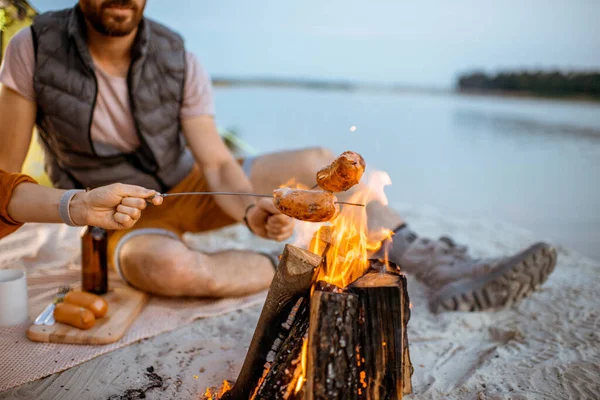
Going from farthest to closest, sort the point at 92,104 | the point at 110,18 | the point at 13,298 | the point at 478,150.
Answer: the point at 478,150 < the point at 92,104 < the point at 110,18 < the point at 13,298

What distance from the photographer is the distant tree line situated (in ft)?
43.1

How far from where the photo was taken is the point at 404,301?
171cm

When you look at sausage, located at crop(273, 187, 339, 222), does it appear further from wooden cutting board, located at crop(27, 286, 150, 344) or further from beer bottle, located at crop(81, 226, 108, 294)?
beer bottle, located at crop(81, 226, 108, 294)

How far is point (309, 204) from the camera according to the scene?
1.82m

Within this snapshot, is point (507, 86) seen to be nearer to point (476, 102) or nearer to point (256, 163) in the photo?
point (476, 102)

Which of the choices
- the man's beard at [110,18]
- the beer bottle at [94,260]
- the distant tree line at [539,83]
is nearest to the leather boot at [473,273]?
the beer bottle at [94,260]

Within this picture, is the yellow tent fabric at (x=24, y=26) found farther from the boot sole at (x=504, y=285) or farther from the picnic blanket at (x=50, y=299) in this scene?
the boot sole at (x=504, y=285)

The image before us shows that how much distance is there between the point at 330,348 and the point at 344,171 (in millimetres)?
679

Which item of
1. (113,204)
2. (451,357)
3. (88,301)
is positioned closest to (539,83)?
(451,357)

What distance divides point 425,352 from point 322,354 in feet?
4.00

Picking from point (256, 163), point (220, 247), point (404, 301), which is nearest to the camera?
point (404, 301)

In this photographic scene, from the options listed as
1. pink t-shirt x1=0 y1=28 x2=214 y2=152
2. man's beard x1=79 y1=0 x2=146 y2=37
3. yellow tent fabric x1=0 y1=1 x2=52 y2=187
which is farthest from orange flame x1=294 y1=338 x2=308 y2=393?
yellow tent fabric x1=0 y1=1 x2=52 y2=187

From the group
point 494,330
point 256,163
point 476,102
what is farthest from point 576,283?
point 476,102

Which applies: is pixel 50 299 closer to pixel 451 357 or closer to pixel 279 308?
pixel 279 308
